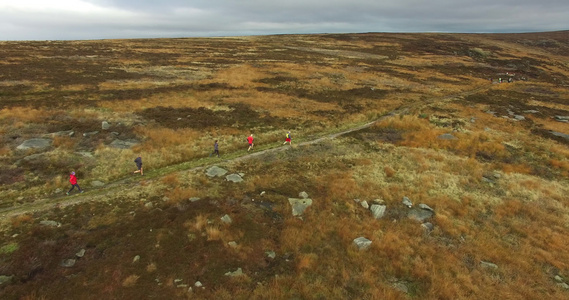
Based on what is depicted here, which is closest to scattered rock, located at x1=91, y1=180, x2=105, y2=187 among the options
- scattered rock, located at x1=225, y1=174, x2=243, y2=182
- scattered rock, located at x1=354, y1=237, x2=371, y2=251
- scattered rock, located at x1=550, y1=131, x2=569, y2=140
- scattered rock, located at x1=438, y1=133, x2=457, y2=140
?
scattered rock, located at x1=225, y1=174, x2=243, y2=182

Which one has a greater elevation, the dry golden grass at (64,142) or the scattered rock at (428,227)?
the dry golden grass at (64,142)

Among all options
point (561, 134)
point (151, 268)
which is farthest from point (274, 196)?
point (561, 134)

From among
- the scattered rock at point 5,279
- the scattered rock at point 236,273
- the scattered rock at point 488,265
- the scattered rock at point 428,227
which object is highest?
the scattered rock at point 5,279

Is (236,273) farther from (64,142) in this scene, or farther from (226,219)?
(64,142)

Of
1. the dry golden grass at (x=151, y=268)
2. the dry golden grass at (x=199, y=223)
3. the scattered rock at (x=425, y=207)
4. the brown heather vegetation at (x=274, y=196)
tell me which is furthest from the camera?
the scattered rock at (x=425, y=207)

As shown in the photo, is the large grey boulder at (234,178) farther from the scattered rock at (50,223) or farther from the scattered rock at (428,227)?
the scattered rock at (428,227)

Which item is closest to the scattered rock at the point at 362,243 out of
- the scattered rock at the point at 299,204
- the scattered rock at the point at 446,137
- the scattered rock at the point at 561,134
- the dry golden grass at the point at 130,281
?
the scattered rock at the point at 299,204

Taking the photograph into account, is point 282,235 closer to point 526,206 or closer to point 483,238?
point 483,238
